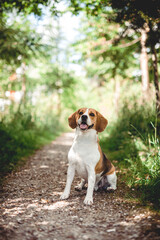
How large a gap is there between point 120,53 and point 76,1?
769 cm

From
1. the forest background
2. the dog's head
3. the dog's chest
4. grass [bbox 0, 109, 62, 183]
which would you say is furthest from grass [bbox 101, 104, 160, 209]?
grass [bbox 0, 109, 62, 183]

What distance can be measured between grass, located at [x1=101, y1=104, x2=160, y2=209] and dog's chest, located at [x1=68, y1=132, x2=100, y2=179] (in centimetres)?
81

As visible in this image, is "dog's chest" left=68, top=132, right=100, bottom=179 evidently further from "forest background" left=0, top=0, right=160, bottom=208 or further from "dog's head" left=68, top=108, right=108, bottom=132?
"forest background" left=0, top=0, right=160, bottom=208

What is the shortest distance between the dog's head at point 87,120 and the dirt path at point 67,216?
1.14 metres

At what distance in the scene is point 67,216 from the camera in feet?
9.07

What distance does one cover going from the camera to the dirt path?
2.30 metres

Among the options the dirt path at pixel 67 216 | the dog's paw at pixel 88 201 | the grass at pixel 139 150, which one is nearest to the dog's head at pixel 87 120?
the grass at pixel 139 150

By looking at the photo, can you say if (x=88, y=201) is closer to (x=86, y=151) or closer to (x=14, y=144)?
(x=86, y=151)

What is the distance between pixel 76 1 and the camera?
5211 mm

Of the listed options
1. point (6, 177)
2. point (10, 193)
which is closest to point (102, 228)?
point (10, 193)

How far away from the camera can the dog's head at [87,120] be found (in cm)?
319

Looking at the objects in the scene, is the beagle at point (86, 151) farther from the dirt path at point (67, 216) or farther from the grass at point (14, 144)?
the grass at point (14, 144)

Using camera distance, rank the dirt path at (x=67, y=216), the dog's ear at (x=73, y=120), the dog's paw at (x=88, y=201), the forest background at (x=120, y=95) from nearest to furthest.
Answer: the dirt path at (x=67, y=216), the dog's paw at (x=88, y=201), the dog's ear at (x=73, y=120), the forest background at (x=120, y=95)

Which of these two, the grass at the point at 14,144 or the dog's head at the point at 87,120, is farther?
the grass at the point at 14,144
